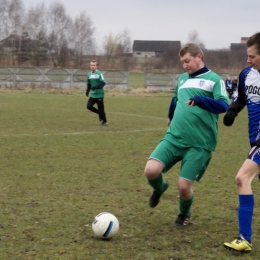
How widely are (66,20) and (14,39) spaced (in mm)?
7637

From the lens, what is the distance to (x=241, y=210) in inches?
200

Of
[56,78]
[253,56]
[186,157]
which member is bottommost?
[56,78]

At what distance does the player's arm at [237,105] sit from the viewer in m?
5.42

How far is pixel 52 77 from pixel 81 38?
24.5 metres

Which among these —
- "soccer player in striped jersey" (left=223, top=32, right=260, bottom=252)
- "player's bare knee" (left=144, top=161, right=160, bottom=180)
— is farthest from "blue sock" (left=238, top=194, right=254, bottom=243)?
"player's bare knee" (left=144, top=161, right=160, bottom=180)

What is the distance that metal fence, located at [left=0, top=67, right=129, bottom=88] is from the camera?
132 feet

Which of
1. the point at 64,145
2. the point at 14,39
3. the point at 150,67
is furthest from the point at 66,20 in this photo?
the point at 64,145

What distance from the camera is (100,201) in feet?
23.2

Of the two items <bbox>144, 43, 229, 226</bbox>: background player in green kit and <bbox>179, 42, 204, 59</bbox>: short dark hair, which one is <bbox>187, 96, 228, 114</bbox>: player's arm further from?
<bbox>179, 42, 204, 59</bbox>: short dark hair

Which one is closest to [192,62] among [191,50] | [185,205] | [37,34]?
[191,50]

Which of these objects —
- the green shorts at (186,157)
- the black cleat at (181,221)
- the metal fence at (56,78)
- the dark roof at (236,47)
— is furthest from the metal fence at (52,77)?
the green shorts at (186,157)

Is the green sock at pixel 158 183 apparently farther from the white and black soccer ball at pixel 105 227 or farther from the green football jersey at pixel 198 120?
the white and black soccer ball at pixel 105 227

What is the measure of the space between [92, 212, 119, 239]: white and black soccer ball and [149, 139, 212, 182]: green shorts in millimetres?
819

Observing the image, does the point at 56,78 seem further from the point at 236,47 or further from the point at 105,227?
the point at 105,227
